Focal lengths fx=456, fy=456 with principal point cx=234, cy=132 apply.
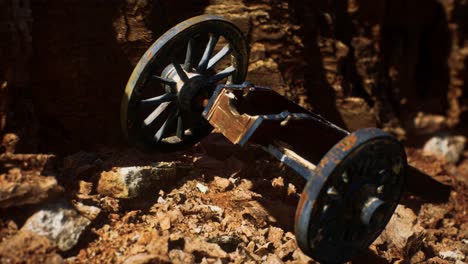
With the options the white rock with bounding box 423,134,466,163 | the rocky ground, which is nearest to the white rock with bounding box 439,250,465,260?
the rocky ground

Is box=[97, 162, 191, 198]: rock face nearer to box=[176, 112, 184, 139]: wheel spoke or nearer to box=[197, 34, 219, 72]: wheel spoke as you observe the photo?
box=[176, 112, 184, 139]: wheel spoke

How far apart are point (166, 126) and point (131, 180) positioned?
2.35ft

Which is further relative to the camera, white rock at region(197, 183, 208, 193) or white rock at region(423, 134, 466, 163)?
white rock at region(423, 134, 466, 163)

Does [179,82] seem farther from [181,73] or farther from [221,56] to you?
[221,56]

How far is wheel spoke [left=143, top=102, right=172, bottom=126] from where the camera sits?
4477 millimetres

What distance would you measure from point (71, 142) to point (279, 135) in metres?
2.34

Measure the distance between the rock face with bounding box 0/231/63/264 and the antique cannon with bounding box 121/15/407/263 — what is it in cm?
135

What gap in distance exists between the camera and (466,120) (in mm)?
10234

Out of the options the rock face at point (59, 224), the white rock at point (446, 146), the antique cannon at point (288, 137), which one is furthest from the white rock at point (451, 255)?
the white rock at point (446, 146)

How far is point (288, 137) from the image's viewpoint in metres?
4.16

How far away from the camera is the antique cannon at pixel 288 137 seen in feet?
10.8

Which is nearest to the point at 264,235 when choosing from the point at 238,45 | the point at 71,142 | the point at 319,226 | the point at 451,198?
the point at 319,226

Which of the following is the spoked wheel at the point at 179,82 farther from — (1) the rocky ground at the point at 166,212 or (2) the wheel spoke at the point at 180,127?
(1) the rocky ground at the point at 166,212

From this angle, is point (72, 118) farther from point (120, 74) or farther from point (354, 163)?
point (354, 163)
